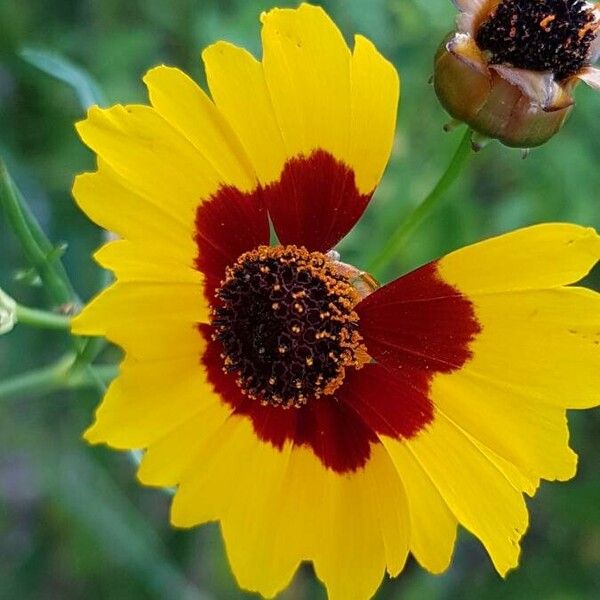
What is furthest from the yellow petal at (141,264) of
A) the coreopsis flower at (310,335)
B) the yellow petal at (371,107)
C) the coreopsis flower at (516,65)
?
the coreopsis flower at (516,65)

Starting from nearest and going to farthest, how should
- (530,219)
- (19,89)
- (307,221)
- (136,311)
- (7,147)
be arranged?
(136,311)
(307,221)
(530,219)
(7,147)
(19,89)

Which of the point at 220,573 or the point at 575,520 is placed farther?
the point at 220,573

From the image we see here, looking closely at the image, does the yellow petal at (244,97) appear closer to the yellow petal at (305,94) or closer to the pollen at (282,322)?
the yellow petal at (305,94)

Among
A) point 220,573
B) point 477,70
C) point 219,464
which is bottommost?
point 220,573

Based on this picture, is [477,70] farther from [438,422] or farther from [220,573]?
[220,573]

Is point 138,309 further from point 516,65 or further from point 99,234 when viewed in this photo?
point 99,234

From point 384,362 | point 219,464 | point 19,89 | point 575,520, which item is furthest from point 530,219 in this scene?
point 19,89

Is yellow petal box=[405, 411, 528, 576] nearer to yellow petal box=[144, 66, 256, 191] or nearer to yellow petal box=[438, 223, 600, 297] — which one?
yellow petal box=[438, 223, 600, 297]
